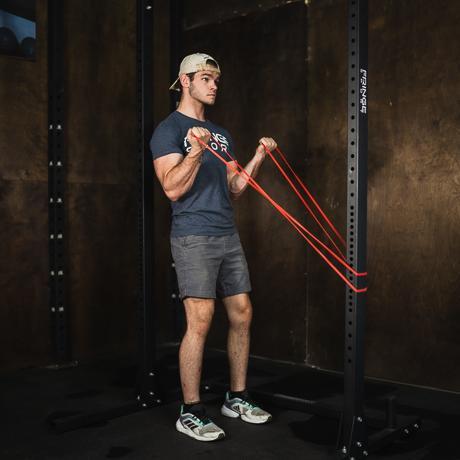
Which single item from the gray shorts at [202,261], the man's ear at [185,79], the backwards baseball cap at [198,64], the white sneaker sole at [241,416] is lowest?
the white sneaker sole at [241,416]

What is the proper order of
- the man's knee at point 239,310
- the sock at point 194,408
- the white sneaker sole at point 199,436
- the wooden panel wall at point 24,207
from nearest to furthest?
the white sneaker sole at point 199,436 → the sock at point 194,408 → the man's knee at point 239,310 → the wooden panel wall at point 24,207

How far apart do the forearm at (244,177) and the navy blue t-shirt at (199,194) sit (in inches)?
7.2

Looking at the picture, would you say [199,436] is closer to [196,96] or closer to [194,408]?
[194,408]

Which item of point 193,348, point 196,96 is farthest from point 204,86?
point 193,348

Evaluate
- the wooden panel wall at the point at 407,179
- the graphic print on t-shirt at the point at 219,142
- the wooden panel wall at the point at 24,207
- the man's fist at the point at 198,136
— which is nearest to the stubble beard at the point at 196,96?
the graphic print on t-shirt at the point at 219,142

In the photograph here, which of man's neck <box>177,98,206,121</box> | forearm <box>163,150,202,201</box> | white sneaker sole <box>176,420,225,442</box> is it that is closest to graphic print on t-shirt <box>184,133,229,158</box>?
man's neck <box>177,98,206,121</box>

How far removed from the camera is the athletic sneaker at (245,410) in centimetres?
286

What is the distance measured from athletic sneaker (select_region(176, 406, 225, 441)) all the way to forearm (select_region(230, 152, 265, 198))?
1.09 meters

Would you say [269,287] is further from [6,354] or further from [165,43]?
[165,43]

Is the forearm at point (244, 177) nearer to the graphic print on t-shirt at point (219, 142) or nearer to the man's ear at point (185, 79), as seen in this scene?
the graphic print on t-shirt at point (219, 142)

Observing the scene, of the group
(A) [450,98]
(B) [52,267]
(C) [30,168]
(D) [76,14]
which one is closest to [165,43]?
(D) [76,14]

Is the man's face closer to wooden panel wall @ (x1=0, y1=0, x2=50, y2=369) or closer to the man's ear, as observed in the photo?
the man's ear

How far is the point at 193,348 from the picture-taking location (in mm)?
2775

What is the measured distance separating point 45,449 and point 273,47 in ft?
9.17
